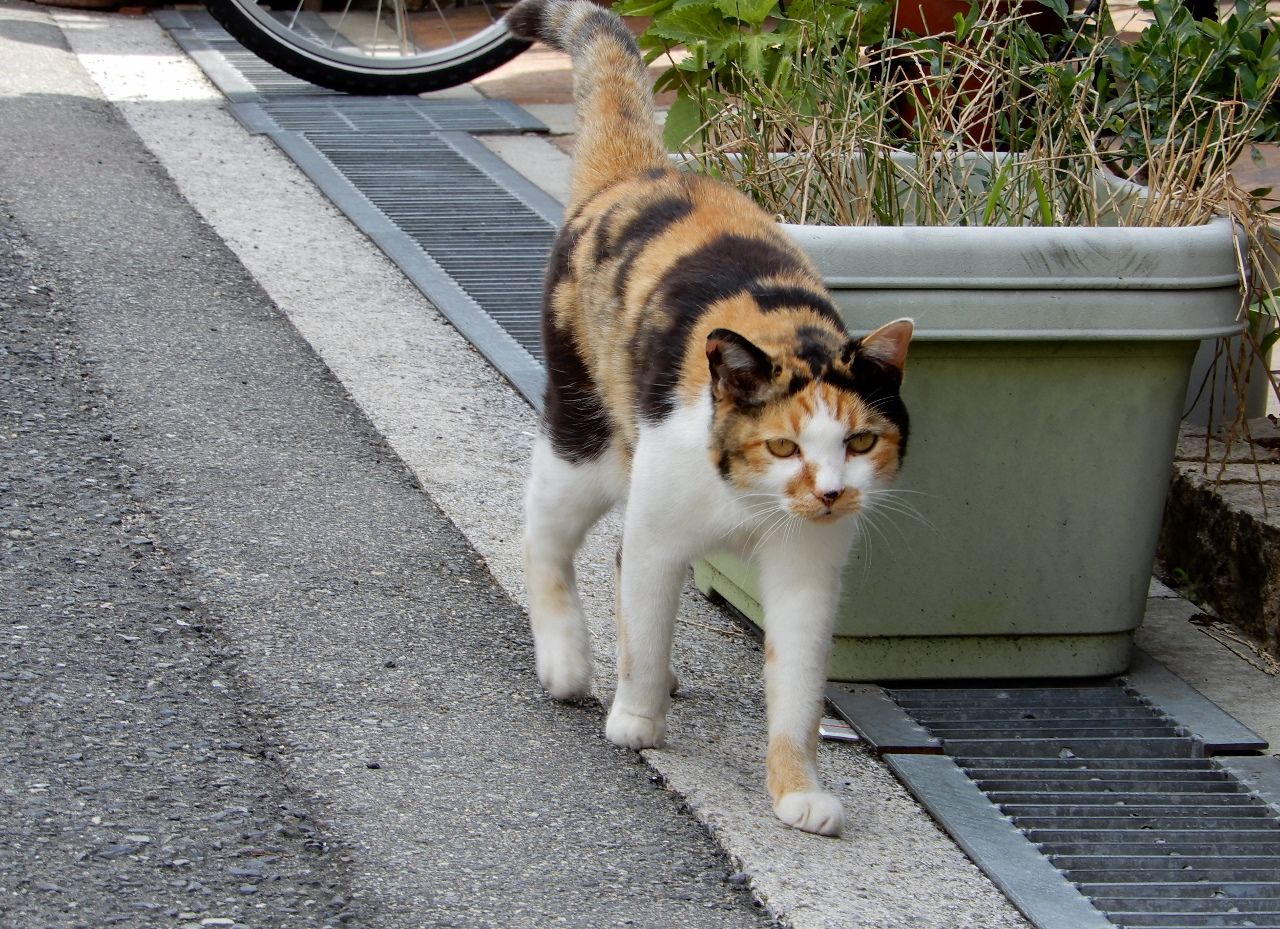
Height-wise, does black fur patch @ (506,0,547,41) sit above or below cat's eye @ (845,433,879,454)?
above

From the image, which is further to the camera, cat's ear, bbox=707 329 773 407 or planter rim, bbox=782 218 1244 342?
planter rim, bbox=782 218 1244 342

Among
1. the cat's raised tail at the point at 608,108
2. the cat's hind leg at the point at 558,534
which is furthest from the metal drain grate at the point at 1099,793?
the cat's raised tail at the point at 608,108

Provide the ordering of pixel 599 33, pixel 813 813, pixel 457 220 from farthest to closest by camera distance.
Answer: pixel 457 220, pixel 599 33, pixel 813 813

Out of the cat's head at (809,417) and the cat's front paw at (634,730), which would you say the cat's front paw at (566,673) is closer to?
the cat's front paw at (634,730)

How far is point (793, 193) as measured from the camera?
3510 millimetres

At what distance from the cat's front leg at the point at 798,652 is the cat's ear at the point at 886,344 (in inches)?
12.1

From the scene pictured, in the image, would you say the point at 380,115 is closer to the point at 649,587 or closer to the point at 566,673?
the point at 566,673

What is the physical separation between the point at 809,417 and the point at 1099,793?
921mm

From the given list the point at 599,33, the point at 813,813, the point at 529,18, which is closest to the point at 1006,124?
the point at 599,33

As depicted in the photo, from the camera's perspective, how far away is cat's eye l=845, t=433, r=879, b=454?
8.79 feet

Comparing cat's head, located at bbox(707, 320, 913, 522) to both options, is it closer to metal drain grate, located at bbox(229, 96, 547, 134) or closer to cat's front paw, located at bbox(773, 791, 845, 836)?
cat's front paw, located at bbox(773, 791, 845, 836)

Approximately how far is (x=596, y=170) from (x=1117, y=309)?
108 centimetres

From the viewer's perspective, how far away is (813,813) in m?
2.73

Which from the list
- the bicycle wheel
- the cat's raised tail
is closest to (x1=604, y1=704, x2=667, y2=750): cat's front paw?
the cat's raised tail
